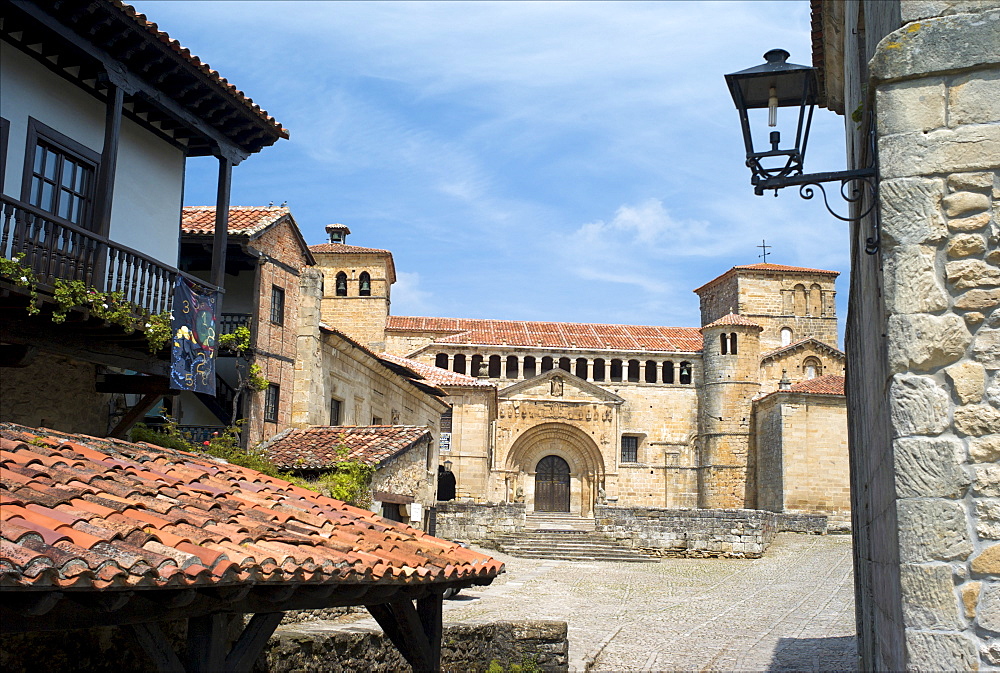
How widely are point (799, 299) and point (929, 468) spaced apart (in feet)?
162

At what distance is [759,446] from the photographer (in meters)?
43.3

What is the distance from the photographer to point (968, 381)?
3805 mm

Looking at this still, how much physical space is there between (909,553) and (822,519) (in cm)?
2846

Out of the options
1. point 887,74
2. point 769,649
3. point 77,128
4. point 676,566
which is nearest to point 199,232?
point 77,128

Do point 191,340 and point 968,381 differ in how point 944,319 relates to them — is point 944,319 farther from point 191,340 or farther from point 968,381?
point 191,340

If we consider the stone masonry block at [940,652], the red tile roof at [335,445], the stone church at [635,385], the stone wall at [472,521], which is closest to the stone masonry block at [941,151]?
the stone masonry block at [940,652]

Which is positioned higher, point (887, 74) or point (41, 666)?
point (887, 74)

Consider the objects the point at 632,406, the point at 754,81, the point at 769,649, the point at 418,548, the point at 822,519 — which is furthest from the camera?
the point at 632,406

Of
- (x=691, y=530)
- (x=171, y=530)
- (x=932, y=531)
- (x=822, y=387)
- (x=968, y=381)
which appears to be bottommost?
(x=691, y=530)

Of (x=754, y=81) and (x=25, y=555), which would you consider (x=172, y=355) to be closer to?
(x=25, y=555)

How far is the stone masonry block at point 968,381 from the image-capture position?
3793mm

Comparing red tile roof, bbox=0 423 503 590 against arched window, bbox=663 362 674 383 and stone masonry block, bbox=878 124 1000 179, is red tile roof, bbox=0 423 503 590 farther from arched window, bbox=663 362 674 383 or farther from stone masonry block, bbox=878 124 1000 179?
Result: arched window, bbox=663 362 674 383

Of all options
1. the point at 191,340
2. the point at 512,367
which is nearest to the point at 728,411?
the point at 512,367

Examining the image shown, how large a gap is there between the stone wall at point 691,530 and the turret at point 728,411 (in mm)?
15638
